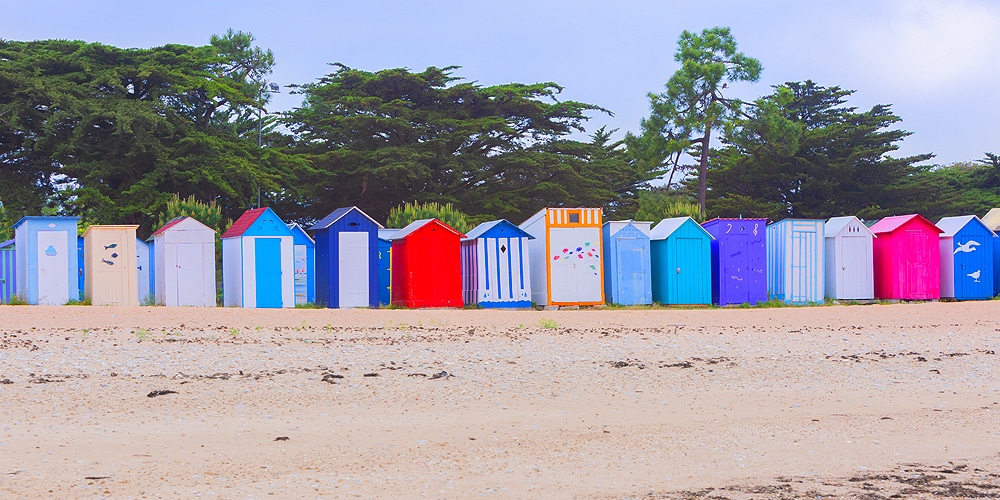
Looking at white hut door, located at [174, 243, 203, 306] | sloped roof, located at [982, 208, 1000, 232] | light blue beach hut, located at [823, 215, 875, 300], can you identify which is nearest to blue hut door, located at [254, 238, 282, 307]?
white hut door, located at [174, 243, 203, 306]

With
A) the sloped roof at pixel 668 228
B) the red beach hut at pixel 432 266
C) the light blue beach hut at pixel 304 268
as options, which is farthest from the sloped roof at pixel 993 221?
the light blue beach hut at pixel 304 268

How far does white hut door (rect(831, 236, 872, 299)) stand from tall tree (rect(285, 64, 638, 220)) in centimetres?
1752

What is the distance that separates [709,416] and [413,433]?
2.59 meters

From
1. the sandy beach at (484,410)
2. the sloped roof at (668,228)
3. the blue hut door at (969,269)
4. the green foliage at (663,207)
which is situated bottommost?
the sandy beach at (484,410)

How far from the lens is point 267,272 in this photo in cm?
1820

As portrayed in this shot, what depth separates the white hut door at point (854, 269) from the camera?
21.0 m

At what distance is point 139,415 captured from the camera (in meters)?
8.09

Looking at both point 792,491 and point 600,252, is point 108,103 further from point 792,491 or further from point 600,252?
point 792,491

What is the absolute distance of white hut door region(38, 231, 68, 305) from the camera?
17016 millimetres

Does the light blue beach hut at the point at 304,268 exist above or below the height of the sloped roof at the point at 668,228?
below

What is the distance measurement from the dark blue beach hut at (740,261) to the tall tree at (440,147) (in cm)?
1762

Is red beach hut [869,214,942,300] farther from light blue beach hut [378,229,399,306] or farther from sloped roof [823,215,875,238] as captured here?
light blue beach hut [378,229,399,306]

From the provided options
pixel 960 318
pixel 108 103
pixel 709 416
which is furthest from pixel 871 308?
pixel 108 103

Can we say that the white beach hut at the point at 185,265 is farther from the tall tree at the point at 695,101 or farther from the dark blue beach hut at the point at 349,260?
the tall tree at the point at 695,101
